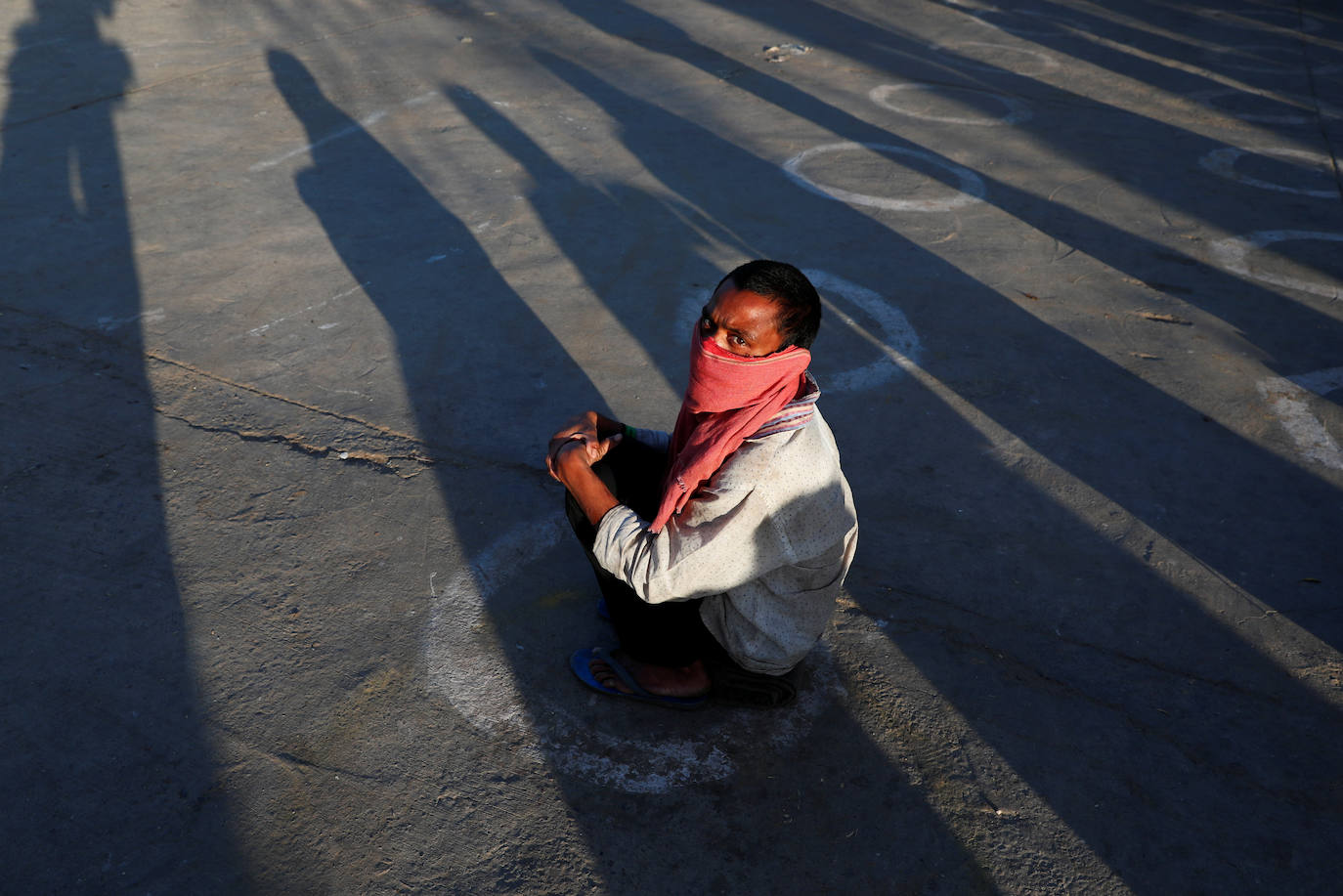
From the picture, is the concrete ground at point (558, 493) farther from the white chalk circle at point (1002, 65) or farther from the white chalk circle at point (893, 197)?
the white chalk circle at point (1002, 65)

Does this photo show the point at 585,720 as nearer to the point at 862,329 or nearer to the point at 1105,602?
the point at 1105,602

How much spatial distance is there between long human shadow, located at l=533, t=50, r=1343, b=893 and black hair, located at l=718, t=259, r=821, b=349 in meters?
1.16

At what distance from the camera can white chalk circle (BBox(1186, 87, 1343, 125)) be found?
24.5 ft

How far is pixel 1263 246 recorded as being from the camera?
211 inches

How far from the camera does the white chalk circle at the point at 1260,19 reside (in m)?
10.5

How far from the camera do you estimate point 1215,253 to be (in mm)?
5254

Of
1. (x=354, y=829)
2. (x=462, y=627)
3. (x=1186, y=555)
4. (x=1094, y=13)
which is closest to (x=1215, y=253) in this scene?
(x=1186, y=555)

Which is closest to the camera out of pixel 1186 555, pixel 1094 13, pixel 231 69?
pixel 1186 555

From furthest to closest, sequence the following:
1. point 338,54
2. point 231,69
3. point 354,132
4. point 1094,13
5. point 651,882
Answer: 1. point 1094,13
2. point 338,54
3. point 231,69
4. point 354,132
5. point 651,882

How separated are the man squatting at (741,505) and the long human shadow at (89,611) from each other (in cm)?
115

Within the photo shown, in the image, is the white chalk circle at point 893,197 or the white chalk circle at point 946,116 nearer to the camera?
the white chalk circle at point 893,197

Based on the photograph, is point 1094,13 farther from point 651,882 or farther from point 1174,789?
point 651,882

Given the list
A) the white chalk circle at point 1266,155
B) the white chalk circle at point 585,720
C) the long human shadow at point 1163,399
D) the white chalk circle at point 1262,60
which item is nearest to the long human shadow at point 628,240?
the long human shadow at point 1163,399

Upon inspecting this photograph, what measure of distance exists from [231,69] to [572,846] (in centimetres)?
764
